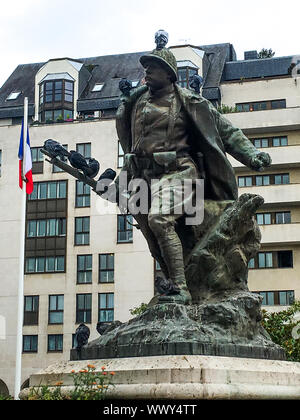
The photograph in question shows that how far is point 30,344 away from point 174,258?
5179cm

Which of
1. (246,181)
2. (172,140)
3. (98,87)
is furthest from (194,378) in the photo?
(98,87)

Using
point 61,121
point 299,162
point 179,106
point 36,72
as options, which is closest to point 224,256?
point 179,106

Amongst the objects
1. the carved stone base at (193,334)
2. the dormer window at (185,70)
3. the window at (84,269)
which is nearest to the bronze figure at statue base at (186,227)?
the carved stone base at (193,334)

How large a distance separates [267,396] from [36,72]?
68365 mm

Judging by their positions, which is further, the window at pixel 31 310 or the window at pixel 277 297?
the window at pixel 31 310

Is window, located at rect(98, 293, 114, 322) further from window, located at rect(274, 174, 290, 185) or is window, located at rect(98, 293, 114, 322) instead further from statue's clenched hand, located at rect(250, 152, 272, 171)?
statue's clenched hand, located at rect(250, 152, 272, 171)

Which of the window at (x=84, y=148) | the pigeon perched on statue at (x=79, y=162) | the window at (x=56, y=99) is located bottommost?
the pigeon perched on statue at (x=79, y=162)

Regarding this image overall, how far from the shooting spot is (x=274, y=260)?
58.6 m

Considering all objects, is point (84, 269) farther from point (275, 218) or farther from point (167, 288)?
point (167, 288)

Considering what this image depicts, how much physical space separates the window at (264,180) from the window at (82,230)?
1191 centimetres

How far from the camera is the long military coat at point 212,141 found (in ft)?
38.0

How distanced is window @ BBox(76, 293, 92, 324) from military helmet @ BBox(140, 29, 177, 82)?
4955 cm

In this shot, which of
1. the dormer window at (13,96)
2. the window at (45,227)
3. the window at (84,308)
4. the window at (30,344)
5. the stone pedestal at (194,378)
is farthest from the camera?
the dormer window at (13,96)

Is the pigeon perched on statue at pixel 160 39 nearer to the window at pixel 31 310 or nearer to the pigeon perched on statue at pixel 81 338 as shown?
the pigeon perched on statue at pixel 81 338
